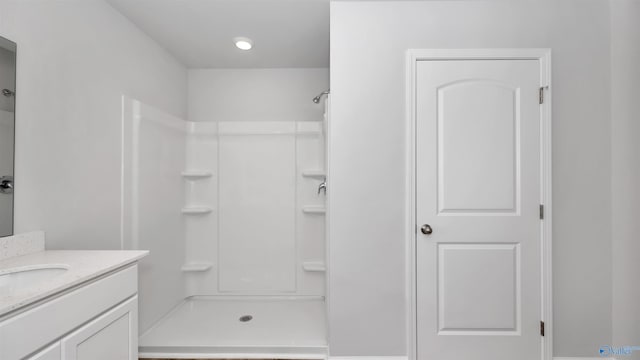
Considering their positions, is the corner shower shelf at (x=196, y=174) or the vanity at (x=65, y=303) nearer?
the vanity at (x=65, y=303)

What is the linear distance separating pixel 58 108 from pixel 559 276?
3168mm

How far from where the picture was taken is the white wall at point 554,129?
1.93 metres

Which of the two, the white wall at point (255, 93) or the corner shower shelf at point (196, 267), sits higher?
the white wall at point (255, 93)

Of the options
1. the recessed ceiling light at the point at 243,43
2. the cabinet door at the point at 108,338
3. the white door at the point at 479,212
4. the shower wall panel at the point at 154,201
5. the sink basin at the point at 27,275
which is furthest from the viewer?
the recessed ceiling light at the point at 243,43

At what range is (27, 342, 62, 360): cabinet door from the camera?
0.98 meters

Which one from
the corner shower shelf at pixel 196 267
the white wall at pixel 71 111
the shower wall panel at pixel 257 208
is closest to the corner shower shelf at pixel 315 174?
the shower wall panel at pixel 257 208

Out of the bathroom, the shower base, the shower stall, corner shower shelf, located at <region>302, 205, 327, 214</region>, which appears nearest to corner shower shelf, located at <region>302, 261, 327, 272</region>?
the shower stall

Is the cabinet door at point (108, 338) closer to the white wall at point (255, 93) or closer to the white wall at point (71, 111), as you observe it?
the white wall at point (71, 111)

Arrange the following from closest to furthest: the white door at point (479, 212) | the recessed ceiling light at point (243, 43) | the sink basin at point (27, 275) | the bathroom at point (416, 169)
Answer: the sink basin at point (27, 275)
the bathroom at point (416, 169)
the white door at point (479, 212)
the recessed ceiling light at point (243, 43)

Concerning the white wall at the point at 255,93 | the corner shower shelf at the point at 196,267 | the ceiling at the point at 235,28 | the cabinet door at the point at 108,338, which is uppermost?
the ceiling at the point at 235,28

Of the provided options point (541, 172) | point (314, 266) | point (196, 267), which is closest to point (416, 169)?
point (541, 172)

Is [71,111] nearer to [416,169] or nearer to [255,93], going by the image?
[255,93]

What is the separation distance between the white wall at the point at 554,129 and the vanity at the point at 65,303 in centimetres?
115

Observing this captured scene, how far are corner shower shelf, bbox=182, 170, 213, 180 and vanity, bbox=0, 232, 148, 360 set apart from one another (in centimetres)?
145
